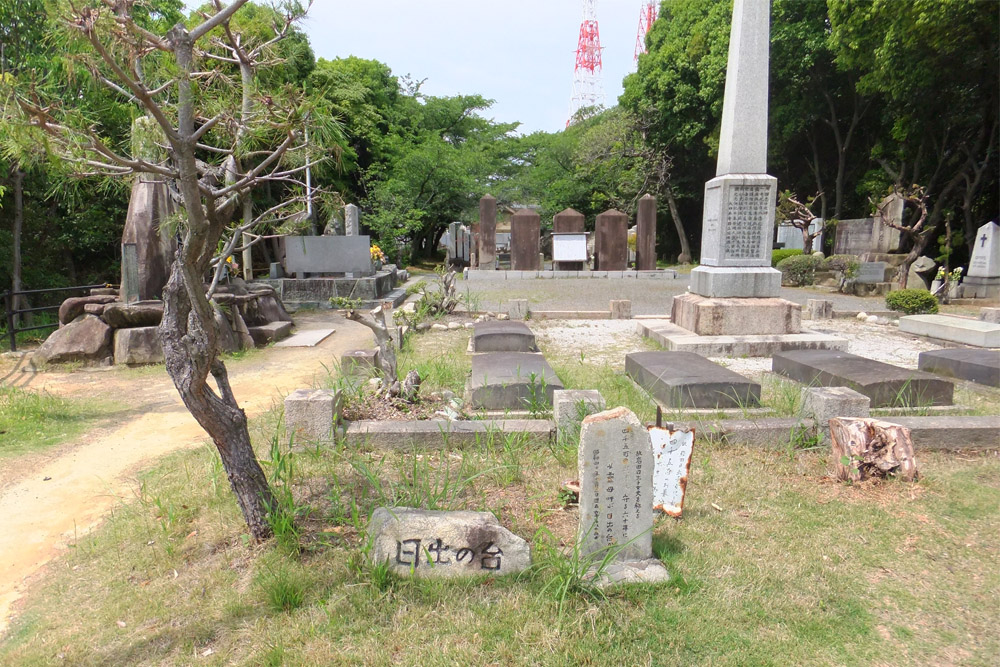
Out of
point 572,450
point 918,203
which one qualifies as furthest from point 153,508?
point 918,203

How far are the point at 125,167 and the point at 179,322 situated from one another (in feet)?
2.10

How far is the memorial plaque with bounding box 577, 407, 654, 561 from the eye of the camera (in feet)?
7.79

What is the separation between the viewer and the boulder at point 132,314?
673 cm

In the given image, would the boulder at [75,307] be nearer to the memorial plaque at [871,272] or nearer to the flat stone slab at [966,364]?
the flat stone slab at [966,364]

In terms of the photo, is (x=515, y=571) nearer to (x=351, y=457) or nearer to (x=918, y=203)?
(x=351, y=457)

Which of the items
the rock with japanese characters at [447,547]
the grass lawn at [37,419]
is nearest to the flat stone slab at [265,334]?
the grass lawn at [37,419]

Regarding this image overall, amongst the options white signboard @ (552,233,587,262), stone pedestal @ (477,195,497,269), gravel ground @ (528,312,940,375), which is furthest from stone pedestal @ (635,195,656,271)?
gravel ground @ (528,312,940,375)

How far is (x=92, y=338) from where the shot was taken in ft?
21.8

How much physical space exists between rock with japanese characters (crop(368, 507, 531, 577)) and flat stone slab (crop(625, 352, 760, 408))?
8.11 feet

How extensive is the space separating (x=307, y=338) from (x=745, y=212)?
6094mm

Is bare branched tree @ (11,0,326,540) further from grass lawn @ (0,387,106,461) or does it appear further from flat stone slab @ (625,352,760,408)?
flat stone slab @ (625,352,760,408)

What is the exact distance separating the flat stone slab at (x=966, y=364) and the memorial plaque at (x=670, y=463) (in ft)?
13.7

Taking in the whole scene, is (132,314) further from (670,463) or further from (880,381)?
(880,381)

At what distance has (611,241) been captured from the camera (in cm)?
1817
